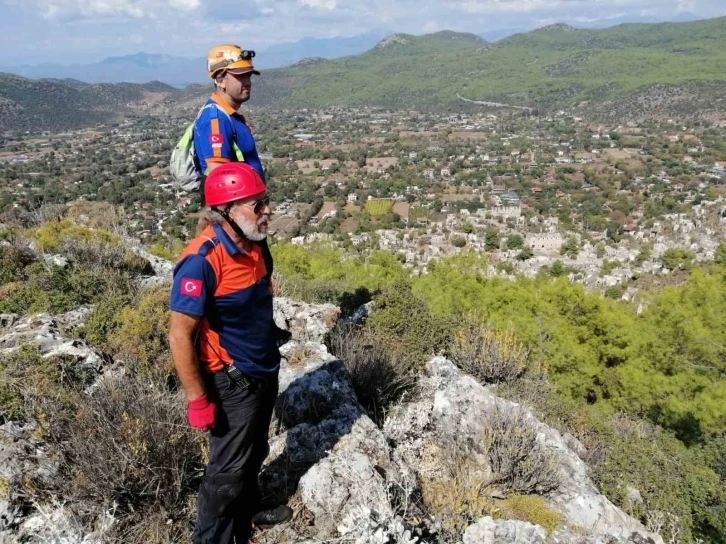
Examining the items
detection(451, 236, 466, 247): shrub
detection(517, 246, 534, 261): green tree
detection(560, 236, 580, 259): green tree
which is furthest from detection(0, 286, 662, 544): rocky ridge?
detection(560, 236, 580, 259): green tree

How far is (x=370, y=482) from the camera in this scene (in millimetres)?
2416

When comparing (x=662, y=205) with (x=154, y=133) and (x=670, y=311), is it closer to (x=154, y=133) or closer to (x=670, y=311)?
(x=670, y=311)

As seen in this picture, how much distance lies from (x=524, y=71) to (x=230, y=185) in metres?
152

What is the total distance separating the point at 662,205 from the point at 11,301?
52.8 meters

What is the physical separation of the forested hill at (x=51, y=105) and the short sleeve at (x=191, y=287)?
9445 cm

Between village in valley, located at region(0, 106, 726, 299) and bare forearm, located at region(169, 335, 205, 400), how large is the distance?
12.0 metres

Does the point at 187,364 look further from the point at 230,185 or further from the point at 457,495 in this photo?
the point at 457,495

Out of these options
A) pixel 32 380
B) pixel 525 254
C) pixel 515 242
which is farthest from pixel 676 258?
pixel 32 380

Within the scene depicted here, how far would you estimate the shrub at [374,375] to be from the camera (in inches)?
147

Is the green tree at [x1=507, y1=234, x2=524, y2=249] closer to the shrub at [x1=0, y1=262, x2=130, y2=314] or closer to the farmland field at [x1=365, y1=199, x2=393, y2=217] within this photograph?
the farmland field at [x1=365, y1=199, x2=393, y2=217]

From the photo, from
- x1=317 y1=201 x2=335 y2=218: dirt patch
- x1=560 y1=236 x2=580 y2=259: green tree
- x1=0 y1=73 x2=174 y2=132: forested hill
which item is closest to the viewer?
x1=560 y1=236 x2=580 y2=259: green tree

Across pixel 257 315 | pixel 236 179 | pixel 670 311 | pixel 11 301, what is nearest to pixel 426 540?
pixel 257 315

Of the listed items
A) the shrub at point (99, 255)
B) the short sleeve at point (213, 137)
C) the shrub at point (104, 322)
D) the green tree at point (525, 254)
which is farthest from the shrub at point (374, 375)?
the green tree at point (525, 254)

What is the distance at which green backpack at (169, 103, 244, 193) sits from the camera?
7.91ft
